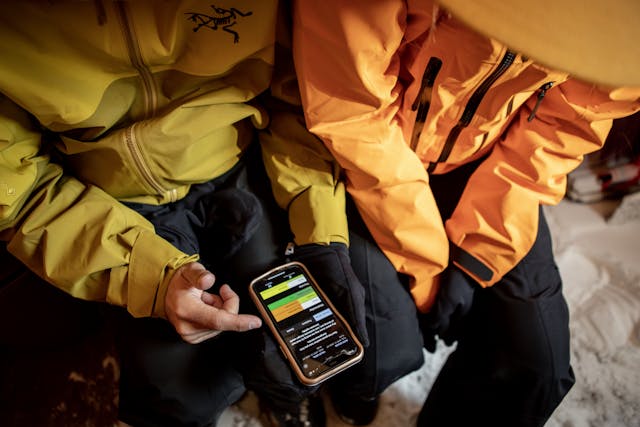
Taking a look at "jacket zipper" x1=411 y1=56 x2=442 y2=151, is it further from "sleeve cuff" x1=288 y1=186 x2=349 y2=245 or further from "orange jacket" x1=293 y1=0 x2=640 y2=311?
"sleeve cuff" x1=288 y1=186 x2=349 y2=245

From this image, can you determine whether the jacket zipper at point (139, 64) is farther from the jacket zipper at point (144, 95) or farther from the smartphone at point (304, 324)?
the smartphone at point (304, 324)

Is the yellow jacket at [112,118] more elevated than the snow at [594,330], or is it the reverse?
the yellow jacket at [112,118]

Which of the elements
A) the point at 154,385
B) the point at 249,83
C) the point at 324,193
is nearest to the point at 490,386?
the point at 324,193

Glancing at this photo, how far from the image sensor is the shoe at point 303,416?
85 centimetres

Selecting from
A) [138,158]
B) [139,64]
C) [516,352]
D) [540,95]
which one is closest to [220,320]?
[138,158]

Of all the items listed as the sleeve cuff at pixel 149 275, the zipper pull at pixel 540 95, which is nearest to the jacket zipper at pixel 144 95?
the sleeve cuff at pixel 149 275

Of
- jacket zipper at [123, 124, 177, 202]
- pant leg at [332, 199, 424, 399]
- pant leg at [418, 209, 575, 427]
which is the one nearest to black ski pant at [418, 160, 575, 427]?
pant leg at [418, 209, 575, 427]

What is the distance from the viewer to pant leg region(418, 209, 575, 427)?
67 centimetres

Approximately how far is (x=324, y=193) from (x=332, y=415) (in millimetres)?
535

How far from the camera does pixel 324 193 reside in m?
0.70

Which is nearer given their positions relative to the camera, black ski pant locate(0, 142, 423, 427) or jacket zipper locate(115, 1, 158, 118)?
jacket zipper locate(115, 1, 158, 118)

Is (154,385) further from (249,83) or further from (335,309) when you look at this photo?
(249,83)

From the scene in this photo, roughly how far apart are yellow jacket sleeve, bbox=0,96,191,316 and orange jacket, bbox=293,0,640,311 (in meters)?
0.33

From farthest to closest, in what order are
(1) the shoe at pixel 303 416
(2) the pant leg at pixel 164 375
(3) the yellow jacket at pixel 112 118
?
(1) the shoe at pixel 303 416
(2) the pant leg at pixel 164 375
(3) the yellow jacket at pixel 112 118
